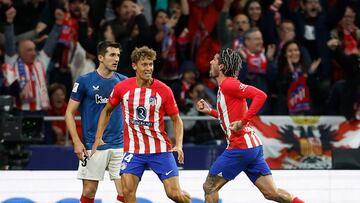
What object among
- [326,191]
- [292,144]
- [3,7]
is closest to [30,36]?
[3,7]

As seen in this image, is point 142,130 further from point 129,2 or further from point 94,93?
point 129,2

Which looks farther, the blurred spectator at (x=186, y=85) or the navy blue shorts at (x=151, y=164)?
the blurred spectator at (x=186, y=85)

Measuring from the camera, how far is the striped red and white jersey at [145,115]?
11.7m

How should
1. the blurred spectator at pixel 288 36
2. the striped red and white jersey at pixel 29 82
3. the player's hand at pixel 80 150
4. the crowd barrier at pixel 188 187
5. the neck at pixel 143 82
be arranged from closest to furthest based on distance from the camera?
the neck at pixel 143 82 → the player's hand at pixel 80 150 → the crowd barrier at pixel 188 187 → the striped red and white jersey at pixel 29 82 → the blurred spectator at pixel 288 36

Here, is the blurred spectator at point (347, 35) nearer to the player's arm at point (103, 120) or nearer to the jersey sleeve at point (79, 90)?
the jersey sleeve at point (79, 90)

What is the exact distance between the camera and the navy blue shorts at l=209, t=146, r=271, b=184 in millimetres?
11859

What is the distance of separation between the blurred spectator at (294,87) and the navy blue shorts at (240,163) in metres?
4.79

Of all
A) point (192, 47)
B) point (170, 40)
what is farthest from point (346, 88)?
point (170, 40)

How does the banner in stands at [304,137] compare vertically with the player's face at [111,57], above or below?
below

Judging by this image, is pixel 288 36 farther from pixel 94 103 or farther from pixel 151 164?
pixel 151 164

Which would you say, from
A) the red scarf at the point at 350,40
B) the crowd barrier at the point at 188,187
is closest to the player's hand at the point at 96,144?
the crowd barrier at the point at 188,187

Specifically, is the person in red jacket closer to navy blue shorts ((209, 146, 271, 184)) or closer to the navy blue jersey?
navy blue shorts ((209, 146, 271, 184))

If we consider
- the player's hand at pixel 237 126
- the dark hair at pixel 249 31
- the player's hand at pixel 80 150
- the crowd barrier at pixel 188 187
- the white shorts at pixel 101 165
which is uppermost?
the dark hair at pixel 249 31

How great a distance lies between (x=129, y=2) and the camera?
663 inches
